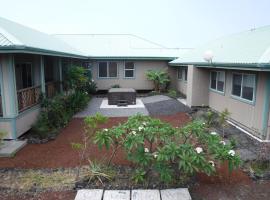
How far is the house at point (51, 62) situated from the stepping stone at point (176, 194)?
4.94 m

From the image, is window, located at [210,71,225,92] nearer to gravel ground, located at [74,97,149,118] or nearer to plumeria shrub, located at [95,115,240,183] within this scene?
gravel ground, located at [74,97,149,118]

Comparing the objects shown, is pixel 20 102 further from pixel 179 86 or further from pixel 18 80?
pixel 179 86

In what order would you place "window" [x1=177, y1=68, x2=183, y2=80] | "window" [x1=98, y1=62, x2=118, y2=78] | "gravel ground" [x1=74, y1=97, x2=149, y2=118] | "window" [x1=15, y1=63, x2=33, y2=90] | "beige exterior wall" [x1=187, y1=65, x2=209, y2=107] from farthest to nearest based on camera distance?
"window" [x1=98, y1=62, x2=118, y2=78], "window" [x1=177, y1=68, x2=183, y2=80], "beige exterior wall" [x1=187, y1=65, x2=209, y2=107], "gravel ground" [x1=74, y1=97, x2=149, y2=118], "window" [x1=15, y1=63, x2=33, y2=90]

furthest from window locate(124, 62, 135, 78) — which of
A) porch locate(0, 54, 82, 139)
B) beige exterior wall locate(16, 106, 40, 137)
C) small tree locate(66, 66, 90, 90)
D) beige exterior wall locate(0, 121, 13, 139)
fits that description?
beige exterior wall locate(0, 121, 13, 139)

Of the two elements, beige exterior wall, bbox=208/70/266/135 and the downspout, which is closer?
the downspout

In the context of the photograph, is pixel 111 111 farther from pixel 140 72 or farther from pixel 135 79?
pixel 140 72

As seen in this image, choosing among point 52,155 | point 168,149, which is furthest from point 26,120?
point 168,149

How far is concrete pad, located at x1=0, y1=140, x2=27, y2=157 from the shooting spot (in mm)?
6031

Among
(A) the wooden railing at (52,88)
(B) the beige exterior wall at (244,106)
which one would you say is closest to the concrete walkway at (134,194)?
(B) the beige exterior wall at (244,106)

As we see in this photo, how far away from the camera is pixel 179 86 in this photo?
16781mm

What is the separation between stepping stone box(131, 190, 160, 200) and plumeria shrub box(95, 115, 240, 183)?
0.87 ft

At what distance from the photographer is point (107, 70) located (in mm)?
17672

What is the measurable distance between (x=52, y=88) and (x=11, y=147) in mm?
4991

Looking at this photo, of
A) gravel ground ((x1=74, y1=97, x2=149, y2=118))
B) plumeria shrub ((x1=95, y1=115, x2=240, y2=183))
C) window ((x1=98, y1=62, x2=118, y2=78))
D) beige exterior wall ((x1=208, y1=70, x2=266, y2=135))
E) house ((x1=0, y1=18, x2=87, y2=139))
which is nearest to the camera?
plumeria shrub ((x1=95, y1=115, x2=240, y2=183))
